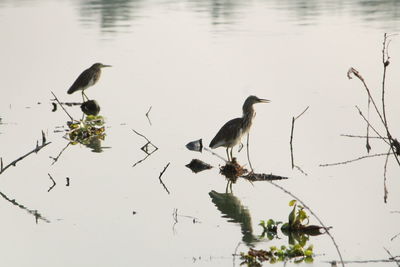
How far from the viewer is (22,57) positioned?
1977 centimetres

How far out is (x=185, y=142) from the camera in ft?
35.6

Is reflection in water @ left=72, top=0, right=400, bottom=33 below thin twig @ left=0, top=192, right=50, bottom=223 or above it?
below

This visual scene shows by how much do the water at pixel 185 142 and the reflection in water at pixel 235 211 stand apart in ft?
0.06

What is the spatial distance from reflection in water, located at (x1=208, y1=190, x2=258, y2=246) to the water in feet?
0.06

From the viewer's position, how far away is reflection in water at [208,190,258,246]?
7.07 m

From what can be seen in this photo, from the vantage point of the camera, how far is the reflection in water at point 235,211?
7.07 metres

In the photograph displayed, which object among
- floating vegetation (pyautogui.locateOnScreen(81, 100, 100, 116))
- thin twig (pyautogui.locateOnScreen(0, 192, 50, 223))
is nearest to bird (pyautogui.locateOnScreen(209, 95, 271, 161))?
thin twig (pyautogui.locateOnScreen(0, 192, 50, 223))

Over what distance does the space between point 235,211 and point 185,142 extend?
9.79 feet

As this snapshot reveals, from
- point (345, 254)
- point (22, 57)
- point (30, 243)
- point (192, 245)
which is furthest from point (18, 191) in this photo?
point (22, 57)

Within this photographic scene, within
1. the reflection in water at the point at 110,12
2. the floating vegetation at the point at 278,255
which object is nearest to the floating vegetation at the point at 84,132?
the floating vegetation at the point at 278,255

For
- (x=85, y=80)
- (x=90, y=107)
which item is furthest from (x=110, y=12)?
(x=90, y=107)

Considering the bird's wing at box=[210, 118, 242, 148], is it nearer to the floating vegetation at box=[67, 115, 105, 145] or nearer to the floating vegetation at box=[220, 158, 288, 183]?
the floating vegetation at box=[220, 158, 288, 183]

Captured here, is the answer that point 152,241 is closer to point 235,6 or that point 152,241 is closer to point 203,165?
point 203,165

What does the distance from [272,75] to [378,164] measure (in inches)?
258
